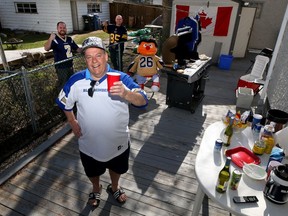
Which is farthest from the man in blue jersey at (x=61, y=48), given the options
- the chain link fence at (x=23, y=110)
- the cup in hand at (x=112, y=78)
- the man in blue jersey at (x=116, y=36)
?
the cup in hand at (x=112, y=78)

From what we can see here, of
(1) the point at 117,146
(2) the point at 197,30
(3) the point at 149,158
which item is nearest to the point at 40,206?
(1) the point at 117,146

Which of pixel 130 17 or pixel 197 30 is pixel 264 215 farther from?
pixel 130 17

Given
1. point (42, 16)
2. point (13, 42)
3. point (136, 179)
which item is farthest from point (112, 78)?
point (42, 16)

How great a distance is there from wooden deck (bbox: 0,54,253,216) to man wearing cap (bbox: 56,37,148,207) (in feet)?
2.58

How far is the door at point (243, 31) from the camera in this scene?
33.7 ft

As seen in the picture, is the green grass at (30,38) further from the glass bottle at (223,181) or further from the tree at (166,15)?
the glass bottle at (223,181)

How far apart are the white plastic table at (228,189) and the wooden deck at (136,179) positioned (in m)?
0.70

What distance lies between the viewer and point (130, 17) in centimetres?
2191

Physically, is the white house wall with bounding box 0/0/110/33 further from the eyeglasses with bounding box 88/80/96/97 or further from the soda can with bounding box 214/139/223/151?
the soda can with bounding box 214/139/223/151

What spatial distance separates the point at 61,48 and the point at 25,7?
15344mm

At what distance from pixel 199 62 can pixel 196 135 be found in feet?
6.93

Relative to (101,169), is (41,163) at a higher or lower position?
lower

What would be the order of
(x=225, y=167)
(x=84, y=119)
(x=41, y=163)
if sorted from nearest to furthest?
(x=225, y=167)
(x=84, y=119)
(x=41, y=163)

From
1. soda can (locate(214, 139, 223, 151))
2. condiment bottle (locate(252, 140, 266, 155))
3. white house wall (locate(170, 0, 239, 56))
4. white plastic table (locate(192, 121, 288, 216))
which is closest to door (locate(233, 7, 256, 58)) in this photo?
white house wall (locate(170, 0, 239, 56))
